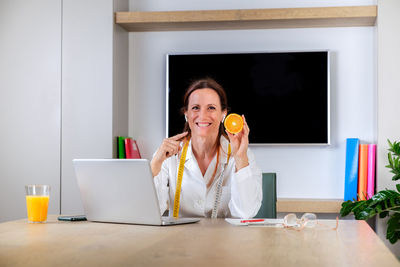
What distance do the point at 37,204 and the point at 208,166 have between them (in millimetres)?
938

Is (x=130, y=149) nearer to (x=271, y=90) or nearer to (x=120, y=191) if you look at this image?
(x=271, y=90)

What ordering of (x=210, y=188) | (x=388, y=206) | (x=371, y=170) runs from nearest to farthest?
(x=210, y=188) → (x=388, y=206) → (x=371, y=170)

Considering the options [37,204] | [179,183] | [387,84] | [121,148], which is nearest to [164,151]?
[179,183]

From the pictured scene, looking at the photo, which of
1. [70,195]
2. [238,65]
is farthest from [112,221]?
[238,65]

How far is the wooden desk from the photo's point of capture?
117cm

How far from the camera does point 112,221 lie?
183cm

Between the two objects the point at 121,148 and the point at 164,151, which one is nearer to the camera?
the point at 164,151

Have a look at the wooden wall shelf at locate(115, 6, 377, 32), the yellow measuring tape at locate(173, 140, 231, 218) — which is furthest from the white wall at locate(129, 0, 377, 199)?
the yellow measuring tape at locate(173, 140, 231, 218)

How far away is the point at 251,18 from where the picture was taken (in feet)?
12.3

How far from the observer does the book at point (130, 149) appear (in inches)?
153

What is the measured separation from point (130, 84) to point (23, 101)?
0.86 m

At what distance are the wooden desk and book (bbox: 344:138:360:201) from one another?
6.32ft

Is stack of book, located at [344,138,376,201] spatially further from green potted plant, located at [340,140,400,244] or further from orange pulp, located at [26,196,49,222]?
orange pulp, located at [26,196,49,222]

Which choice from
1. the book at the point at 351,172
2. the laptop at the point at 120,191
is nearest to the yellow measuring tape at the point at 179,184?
the laptop at the point at 120,191
